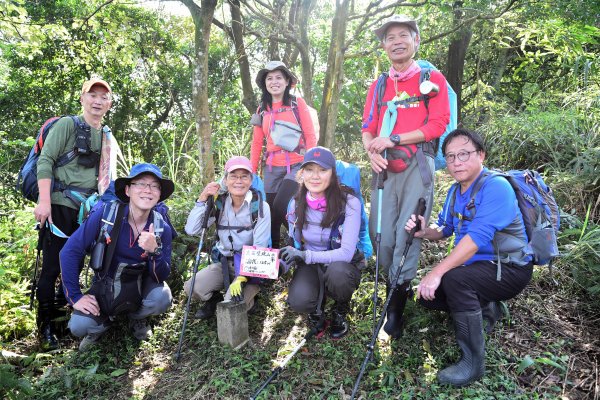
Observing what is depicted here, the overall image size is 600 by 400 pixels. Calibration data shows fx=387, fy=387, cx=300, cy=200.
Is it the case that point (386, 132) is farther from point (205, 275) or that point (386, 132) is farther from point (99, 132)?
point (99, 132)

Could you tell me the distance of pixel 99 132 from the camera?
3.78 metres

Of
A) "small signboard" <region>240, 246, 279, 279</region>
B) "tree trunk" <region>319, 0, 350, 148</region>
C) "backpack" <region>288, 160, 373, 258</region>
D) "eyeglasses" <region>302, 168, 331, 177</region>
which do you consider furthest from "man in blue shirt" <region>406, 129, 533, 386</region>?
"tree trunk" <region>319, 0, 350, 148</region>

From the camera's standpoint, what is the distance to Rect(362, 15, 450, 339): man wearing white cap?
10.4 ft

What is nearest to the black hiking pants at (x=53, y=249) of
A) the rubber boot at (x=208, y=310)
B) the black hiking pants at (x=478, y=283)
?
the rubber boot at (x=208, y=310)

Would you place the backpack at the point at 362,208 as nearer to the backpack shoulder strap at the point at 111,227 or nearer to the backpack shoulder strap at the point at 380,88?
the backpack shoulder strap at the point at 380,88

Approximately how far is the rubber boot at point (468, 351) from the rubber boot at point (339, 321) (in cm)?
93

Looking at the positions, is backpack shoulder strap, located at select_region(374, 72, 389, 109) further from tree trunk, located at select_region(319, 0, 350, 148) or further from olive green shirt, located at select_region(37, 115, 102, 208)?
olive green shirt, located at select_region(37, 115, 102, 208)

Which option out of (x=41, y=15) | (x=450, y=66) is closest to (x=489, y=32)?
(x=450, y=66)

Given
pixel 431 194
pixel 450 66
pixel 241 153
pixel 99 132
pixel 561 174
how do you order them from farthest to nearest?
pixel 450 66
pixel 241 153
pixel 561 174
pixel 99 132
pixel 431 194

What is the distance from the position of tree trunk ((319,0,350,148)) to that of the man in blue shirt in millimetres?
3114

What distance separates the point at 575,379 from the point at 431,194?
1795 mm

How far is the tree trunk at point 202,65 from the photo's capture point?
4668 mm

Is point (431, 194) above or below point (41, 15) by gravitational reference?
below

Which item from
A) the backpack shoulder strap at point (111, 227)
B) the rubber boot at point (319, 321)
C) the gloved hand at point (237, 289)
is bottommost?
the rubber boot at point (319, 321)
